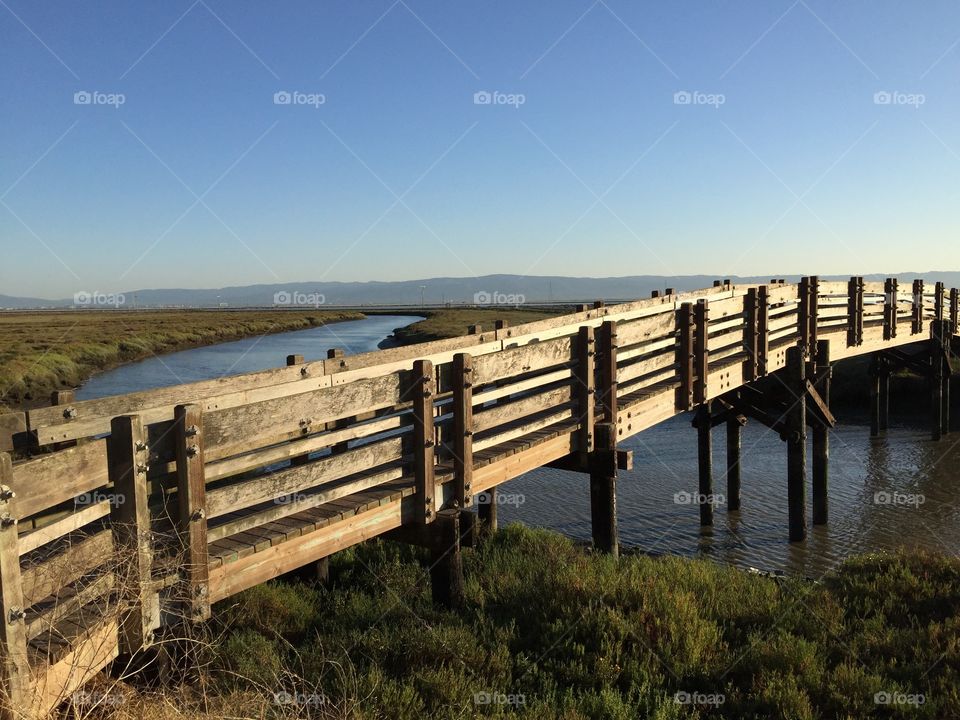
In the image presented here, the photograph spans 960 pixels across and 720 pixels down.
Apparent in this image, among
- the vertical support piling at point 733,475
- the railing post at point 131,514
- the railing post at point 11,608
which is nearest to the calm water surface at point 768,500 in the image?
the vertical support piling at point 733,475

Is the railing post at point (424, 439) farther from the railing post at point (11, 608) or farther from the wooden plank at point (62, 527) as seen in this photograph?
the railing post at point (11, 608)

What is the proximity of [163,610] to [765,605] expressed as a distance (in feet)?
17.0

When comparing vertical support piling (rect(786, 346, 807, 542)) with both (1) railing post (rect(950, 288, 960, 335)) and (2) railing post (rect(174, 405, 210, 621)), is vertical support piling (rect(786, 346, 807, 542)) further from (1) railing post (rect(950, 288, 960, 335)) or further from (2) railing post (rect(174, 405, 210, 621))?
(1) railing post (rect(950, 288, 960, 335))

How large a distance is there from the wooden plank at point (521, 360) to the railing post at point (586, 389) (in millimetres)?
148

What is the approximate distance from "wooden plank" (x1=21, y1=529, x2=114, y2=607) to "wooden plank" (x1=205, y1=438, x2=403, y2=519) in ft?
2.36

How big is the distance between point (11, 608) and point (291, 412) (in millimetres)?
2236

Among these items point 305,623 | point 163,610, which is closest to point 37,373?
point 305,623

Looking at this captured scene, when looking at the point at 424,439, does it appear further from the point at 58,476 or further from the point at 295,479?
the point at 58,476

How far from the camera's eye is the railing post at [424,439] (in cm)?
655

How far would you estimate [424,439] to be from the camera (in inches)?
260

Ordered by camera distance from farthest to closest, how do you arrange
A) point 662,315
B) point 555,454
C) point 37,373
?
point 37,373
point 662,315
point 555,454

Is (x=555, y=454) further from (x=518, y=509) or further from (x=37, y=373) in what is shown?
(x=37, y=373)

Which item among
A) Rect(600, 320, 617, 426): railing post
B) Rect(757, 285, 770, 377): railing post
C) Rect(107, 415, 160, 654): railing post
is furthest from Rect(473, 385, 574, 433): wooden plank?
Rect(757, 285, 770, 377): railing post

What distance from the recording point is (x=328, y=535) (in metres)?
5.95
